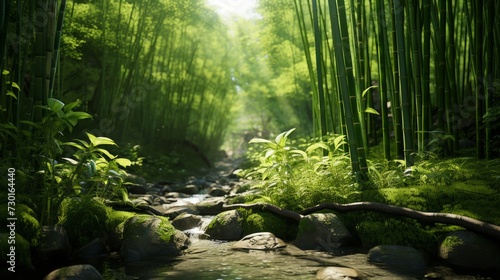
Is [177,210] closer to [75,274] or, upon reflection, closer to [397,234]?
[75,274]

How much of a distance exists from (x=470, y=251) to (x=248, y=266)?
132 centimetres

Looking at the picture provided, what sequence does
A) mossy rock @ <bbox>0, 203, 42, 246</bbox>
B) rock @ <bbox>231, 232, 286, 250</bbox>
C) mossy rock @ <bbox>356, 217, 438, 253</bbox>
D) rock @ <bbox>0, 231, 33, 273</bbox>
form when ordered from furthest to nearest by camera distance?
rock @ <bbox>231, 232, 286, 250</bbox> < mossy rock @ <bbox>356, 217, 438, 253</bbox> < mossy rock @ <bbox>0, 203, 42, 246</bbox> < rock @ <bbox>0, 231, 33, 273</bbox>

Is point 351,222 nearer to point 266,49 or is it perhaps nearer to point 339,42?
point 339,42

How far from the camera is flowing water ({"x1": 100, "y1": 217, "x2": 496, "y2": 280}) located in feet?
7.07

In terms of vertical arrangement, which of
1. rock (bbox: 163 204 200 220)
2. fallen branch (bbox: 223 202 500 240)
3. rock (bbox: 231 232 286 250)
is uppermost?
fallen branch (bbox: 223 202 500 240)

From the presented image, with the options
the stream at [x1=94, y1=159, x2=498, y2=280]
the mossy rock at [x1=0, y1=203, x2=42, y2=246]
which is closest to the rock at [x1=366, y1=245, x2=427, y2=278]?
the stream at [x1=94, y1=159, x2=498, y2=280]

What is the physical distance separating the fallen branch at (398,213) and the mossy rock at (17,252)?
1788 mm

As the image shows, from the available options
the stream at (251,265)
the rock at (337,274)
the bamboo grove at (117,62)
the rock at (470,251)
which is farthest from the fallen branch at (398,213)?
the bamboo grove at (117,62)

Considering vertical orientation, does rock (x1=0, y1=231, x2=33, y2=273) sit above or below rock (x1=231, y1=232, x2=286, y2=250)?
above

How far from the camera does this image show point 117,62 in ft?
25.1

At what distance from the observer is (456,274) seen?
2088 millimetres

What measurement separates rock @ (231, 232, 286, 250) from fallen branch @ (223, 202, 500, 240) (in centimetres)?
27

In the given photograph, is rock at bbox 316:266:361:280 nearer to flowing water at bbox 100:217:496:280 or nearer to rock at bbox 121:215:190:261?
flowing water at bbox 100:217:496:280

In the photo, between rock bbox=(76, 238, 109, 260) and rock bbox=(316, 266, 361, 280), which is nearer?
rock bbox=(316, 266, 361, 280)
